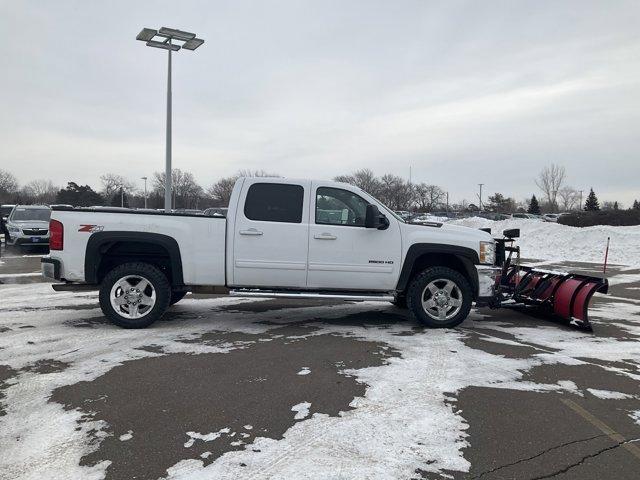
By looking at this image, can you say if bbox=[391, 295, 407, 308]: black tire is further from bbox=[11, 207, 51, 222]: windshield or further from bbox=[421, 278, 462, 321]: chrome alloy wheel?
bbox=[11, 207, 51, 222]: windshield

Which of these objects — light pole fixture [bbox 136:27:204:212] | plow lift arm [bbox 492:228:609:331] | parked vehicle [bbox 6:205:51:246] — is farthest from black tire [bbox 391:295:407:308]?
parked vehicle [bbox 6:205:51:246]

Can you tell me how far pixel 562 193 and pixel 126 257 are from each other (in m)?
115

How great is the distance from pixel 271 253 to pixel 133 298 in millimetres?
1993

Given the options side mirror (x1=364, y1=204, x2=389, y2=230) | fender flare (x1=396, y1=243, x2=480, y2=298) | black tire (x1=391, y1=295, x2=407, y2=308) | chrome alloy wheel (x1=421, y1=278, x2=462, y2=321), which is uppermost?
side mirror (x1=364, y1=204, x2=389, y2=230)

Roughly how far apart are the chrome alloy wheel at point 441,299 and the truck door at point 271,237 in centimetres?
178

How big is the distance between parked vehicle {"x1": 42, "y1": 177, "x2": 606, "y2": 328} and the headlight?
1cm

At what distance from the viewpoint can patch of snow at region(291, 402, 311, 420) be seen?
3933mm

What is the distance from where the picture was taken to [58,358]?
537 centimetres

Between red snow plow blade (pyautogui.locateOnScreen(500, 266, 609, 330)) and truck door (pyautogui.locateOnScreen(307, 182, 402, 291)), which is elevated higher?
truck door (pyautogui.locateOnScreen(307, 182, 402, 291))

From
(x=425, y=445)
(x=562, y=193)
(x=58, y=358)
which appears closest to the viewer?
(x=425, y=445)

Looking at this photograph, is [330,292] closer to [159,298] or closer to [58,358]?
[159,298]

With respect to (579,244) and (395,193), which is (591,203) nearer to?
(395,193)

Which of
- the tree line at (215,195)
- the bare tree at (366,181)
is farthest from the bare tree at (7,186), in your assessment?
the bare tree at (366,181)

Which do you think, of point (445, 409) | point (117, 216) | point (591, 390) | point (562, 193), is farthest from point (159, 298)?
point (562, 193)
